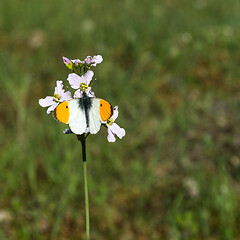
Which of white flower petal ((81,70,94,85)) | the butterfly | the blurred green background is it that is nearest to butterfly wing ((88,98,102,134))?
the butterfly

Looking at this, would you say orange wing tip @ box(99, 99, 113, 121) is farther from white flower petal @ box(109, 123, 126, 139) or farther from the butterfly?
white flower petal @ box(109, 123, 126, 139)

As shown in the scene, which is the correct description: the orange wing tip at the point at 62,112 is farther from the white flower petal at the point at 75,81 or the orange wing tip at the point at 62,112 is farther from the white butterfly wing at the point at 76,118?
the white flower petal at the point at 75,81

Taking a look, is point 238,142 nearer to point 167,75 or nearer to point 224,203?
point 224,203

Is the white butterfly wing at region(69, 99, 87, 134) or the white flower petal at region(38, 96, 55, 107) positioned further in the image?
the white flower petal at region(38, 96, 55, 107)

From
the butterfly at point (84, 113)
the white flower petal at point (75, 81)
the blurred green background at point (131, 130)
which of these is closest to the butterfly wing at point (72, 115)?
the butterfly at point (84, 113)

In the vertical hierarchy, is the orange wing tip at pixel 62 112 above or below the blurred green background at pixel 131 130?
below

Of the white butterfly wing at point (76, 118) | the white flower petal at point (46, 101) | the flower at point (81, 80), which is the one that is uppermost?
the flower at point (81, 80)
